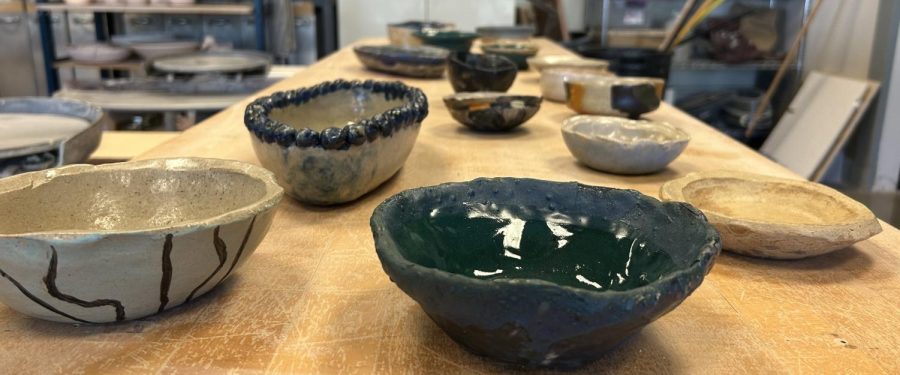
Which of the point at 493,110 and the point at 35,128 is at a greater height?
the point at 493,110

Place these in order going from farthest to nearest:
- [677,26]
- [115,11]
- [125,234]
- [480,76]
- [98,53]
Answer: [115,11] → [98,53] → [677,26] → [480,76] → [125,234]

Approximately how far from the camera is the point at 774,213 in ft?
3.39

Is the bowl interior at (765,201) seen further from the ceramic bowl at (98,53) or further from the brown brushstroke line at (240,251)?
the ceramic bowl at (98,53)

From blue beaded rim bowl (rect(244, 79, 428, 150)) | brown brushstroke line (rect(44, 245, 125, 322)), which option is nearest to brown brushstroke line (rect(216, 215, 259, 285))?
brown brushstroke line (rect(44, 245, 125, 322))

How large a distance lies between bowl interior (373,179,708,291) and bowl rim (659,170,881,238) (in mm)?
148

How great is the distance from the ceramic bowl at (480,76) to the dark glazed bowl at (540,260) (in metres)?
1.14

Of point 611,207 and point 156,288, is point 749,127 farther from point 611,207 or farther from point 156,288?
point 156,288

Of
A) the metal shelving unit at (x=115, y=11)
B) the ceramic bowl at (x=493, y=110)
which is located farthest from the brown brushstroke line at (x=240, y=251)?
the metal shelving unit at (x=115, y=11)

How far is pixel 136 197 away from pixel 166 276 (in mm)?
256

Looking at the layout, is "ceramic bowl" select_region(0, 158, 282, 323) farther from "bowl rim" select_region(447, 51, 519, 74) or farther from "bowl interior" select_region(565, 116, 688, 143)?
→ "bowl rim" select_region(447, 51, 519, 74)

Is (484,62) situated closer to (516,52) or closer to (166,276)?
(516,52)

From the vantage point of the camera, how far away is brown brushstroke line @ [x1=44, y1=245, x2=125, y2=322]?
0.64 m

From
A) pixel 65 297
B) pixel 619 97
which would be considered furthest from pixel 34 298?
pixel 619 97

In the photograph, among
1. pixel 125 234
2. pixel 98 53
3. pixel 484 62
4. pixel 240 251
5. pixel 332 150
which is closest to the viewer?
pixel 125 234
